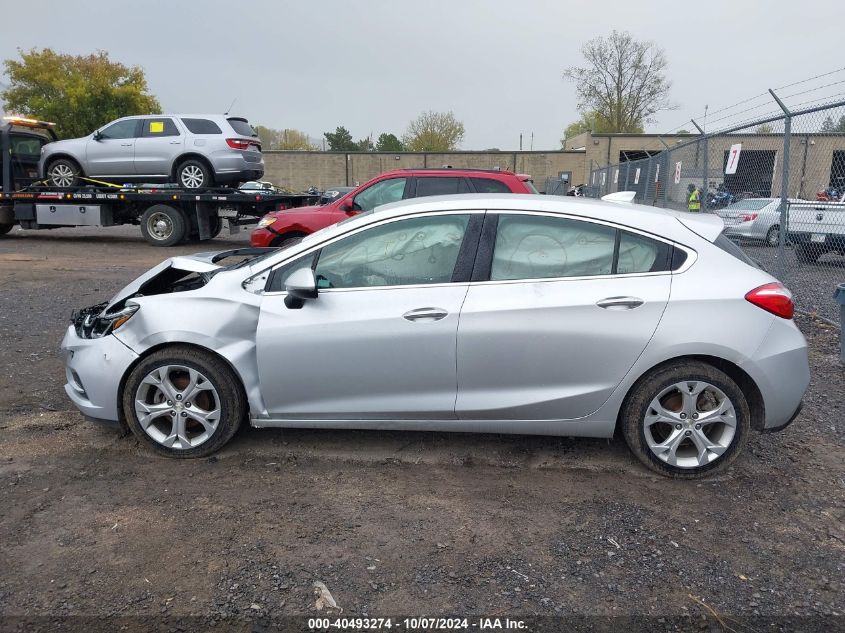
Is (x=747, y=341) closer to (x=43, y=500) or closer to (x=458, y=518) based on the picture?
(x=458, y=518)

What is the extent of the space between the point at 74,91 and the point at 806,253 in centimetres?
4068

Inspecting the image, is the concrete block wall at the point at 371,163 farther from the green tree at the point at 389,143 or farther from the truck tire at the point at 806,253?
the truck tire at the point at 806,253

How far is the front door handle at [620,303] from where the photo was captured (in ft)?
11.9

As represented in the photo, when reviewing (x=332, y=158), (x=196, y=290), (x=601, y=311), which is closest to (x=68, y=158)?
(x=196, y=290)

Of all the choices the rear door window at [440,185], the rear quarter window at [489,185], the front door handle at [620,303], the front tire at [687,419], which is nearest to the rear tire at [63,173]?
the rear door window at [440,185]

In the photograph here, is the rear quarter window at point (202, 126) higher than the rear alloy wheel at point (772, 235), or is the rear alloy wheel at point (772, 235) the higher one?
the rear quarter window at point (202, 126)

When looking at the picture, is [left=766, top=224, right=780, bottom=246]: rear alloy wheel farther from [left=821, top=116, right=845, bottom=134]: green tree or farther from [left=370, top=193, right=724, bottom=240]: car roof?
[left=370, top=193, right=724, bottom=240]: car roof

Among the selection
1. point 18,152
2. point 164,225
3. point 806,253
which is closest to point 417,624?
point 806,253

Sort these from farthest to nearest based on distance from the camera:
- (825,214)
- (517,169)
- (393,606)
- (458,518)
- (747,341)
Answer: (517,169), (825,214), (747,341), (458,518), (393,606)

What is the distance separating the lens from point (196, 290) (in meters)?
4.00

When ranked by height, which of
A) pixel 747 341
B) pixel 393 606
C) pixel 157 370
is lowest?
pixel 393 606

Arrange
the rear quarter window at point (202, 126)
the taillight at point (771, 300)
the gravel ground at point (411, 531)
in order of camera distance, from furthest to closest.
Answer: the rear quarter window at point (202, 126)
the taillight at point (771, 300)
the gravel ground at point (411, 531)

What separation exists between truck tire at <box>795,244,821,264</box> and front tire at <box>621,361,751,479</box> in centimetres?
858

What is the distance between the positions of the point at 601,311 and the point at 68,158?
46.0 ft
